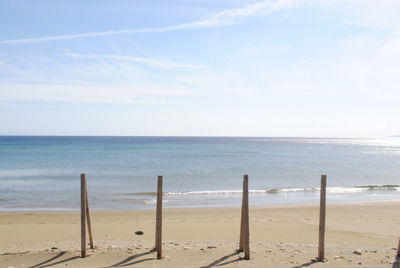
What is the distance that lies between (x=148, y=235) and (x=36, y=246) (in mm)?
3301

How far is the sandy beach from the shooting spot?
348 inches

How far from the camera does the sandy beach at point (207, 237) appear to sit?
29.0ft

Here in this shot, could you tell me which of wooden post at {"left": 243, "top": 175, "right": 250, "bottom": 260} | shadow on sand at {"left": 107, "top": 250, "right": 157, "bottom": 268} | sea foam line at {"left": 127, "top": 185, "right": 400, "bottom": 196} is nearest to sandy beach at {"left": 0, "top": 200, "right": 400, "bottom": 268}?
shadow on sand at {"left": 107, "top": 250, "right": 157, "bottom": 268}

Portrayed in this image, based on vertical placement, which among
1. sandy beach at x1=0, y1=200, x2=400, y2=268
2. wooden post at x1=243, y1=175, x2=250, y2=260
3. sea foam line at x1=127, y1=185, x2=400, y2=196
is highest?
wooden post at x1=243, y1=175, x2=250, y2=260

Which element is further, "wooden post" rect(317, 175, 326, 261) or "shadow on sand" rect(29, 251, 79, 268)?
"wooden post" rect(317, 175, 326, 261)

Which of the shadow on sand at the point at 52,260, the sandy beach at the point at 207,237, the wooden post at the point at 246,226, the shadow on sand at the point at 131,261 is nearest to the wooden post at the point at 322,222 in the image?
the sandy beach at the point at 207,237

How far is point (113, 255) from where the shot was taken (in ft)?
30.0

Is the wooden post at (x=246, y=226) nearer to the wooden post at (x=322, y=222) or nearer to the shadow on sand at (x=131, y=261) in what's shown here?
the wooden post at (x=322, y=222)

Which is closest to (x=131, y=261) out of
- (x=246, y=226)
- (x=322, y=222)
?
(x=246, y=226)

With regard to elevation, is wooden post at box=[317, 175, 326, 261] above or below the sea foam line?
above

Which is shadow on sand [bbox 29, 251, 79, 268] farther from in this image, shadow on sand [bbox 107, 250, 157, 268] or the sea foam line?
the sea foam line

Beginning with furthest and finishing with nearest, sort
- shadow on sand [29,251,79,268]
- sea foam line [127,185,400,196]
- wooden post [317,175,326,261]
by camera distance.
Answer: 1. sea foam line [127,185,400,196]
2. wooden post [317,175,326,261]
3. shadow on sand [29,251,79,268]

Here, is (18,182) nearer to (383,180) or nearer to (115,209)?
(115,209)

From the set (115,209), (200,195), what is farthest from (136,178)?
(115,209)
